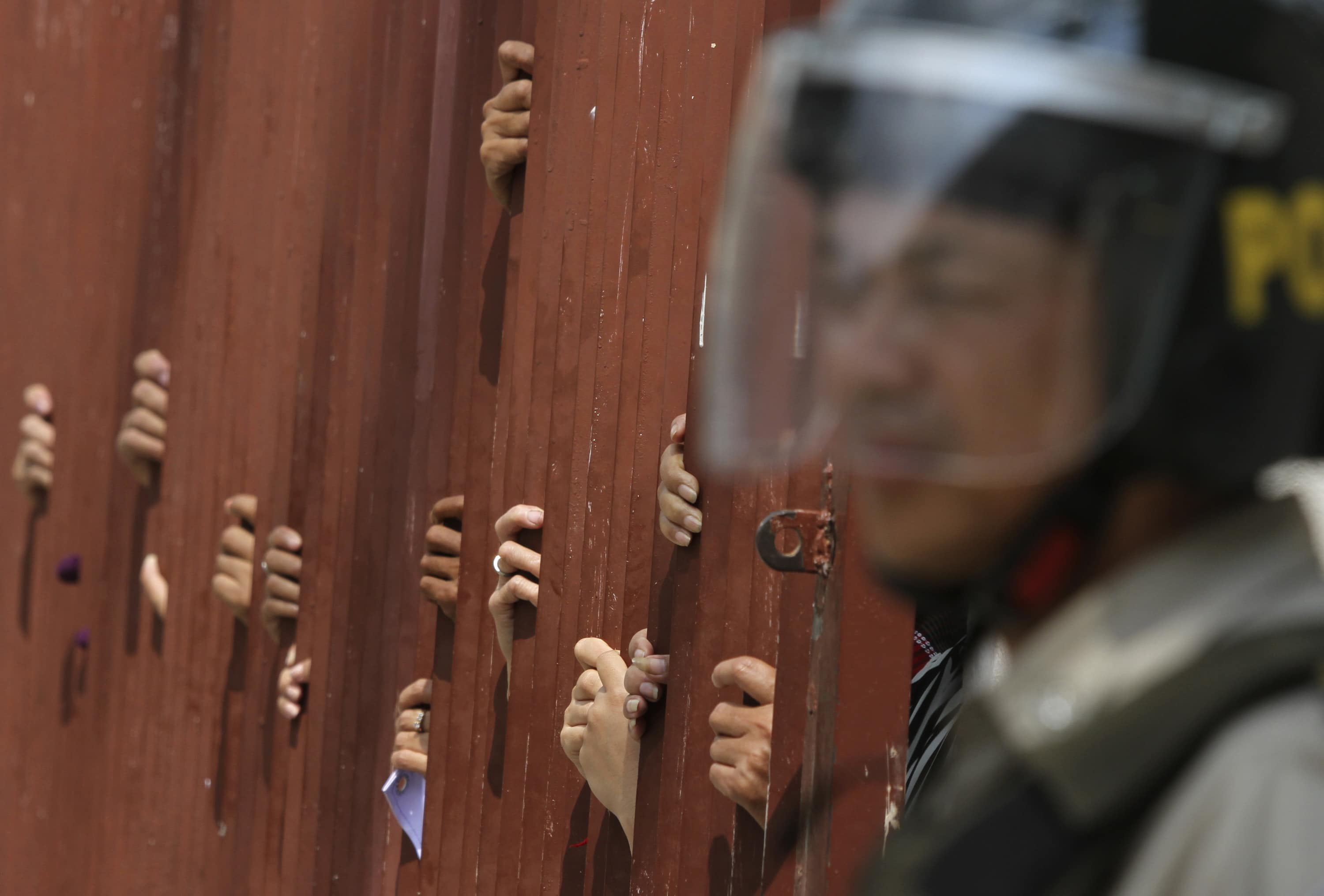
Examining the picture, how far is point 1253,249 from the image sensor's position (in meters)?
0.78

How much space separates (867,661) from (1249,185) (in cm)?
114

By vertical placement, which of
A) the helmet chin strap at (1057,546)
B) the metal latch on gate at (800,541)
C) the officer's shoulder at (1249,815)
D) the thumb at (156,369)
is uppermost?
the helmet chin strap at (1057,546)

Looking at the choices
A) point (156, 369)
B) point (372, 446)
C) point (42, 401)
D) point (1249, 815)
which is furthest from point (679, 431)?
point (42, 401)

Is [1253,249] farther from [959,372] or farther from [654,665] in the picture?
[654,665]

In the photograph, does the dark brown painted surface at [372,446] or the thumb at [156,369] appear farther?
the thumb at [156,369]

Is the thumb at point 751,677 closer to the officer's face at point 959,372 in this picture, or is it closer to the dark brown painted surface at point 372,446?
the dark brown painted surface at point 372,446

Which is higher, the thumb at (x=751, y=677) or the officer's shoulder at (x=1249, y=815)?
the officer's shoulder at (x=1249, y=815)

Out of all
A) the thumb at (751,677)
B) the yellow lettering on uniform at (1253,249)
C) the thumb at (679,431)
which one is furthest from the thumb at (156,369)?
the yellow lettering on uniform at (1253,249)

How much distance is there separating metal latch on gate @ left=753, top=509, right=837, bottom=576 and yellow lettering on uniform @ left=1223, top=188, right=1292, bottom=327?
1.11m

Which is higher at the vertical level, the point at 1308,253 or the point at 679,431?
the point at 1308,253

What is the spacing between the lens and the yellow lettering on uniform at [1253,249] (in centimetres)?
78

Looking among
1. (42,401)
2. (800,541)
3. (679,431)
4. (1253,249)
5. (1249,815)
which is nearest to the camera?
(1249,815)

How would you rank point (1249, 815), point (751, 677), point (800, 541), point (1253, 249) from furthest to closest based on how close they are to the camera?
point (751, 677) → point (800, 541) → point (1253, 249) → point (1249, 815)

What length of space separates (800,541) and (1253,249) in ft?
3.73
